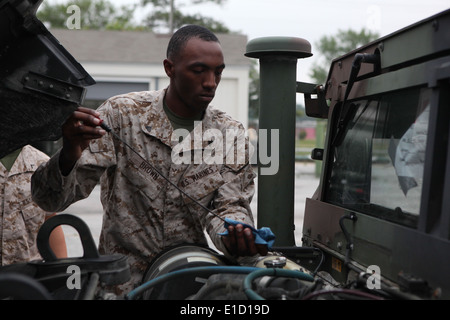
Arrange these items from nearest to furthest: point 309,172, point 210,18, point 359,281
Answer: point 359,281 → point 309,172 → point 210,18

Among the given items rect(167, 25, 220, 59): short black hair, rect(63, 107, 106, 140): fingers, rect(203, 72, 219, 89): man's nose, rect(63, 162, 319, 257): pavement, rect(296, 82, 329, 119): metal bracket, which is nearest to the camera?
rect(63, 107, 106, 140): fingers

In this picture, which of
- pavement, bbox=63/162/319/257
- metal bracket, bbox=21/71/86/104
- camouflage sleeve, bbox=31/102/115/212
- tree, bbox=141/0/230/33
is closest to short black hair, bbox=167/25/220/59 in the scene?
camouflage sleeve, bbox=31/102/115/212

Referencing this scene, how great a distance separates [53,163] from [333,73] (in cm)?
170

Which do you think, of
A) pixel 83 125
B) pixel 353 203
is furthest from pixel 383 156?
pixel 83 125

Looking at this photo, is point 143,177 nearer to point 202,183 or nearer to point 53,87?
point 202,183

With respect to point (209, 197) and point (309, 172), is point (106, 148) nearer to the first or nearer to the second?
point (209, 197)

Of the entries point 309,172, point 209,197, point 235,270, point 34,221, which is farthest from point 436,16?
point 309,172

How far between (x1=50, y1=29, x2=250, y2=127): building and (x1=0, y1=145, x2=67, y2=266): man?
16084mm

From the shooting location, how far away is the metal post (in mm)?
3400

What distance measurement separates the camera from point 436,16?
2.10 m

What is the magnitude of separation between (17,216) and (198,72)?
1.35 meters

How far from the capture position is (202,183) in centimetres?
288

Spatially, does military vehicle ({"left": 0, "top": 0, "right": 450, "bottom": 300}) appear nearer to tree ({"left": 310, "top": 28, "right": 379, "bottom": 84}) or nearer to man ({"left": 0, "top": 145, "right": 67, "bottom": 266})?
man ({"left": 0, "top": 145, "right": 67, "bottom": 266})

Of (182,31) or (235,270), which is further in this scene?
(182,31)
